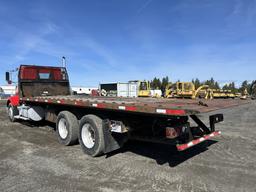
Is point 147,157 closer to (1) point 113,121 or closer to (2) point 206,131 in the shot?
(1) point 113,121

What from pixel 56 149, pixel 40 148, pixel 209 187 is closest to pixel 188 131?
pixel 209 187

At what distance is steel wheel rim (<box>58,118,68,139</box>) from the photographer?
7323 millimetres

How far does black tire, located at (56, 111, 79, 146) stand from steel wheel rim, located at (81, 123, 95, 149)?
1.94 ft

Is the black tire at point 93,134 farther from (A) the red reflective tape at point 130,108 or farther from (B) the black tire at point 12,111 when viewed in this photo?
(B) the black tire at point 12,111

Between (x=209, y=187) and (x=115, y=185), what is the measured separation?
1.60 metres

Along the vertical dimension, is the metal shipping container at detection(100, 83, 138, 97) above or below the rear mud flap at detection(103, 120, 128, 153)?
above

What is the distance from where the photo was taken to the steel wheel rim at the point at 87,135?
6.34m

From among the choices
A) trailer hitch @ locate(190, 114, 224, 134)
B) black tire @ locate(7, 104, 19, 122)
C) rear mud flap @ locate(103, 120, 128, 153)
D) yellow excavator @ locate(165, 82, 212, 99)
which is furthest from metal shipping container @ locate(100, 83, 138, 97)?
rear mud flap @ locate(103, 120, 128, 153)

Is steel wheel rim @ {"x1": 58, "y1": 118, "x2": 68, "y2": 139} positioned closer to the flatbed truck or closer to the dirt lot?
the flatbed truck

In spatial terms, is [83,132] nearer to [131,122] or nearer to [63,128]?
[63,128]

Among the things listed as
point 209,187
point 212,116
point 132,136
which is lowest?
point 209,187

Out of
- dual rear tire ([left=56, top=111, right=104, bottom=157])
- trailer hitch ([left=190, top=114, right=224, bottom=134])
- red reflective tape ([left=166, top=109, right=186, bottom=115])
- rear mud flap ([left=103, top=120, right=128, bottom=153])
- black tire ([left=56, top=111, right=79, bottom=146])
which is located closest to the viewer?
red reflective tape ([left=166, top=109, right=186, bottom=115])

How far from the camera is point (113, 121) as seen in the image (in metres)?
5.74

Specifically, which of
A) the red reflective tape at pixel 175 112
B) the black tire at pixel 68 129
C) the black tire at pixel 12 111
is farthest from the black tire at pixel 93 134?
the black tire at pixel 12 111
